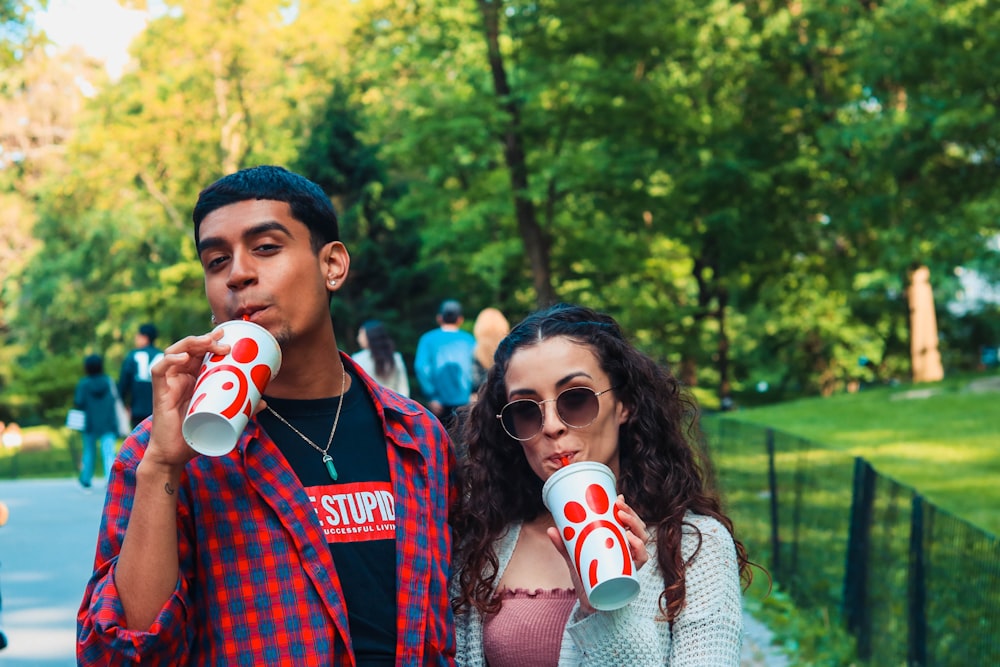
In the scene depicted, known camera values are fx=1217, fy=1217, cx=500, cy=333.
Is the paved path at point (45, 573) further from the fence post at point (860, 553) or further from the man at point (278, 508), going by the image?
the man at point (278, 508)

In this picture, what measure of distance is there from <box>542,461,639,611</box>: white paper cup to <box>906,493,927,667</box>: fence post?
3.40 meters

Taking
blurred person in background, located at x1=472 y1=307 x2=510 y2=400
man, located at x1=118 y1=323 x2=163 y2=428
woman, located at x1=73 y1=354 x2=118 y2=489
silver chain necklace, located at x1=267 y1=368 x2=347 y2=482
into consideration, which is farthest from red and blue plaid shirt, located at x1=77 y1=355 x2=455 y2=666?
woman, located at x1=73 y1=354 x2=118 y2=489

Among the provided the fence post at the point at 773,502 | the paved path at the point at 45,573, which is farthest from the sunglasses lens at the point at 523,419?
the fence post at the point at 773,502

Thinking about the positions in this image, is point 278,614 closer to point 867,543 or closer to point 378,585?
point 378,585

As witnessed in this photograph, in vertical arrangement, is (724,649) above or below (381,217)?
below

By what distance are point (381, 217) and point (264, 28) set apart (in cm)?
1004

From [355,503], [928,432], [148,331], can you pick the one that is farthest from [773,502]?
[928,432]

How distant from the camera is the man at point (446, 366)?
1128 centimetres

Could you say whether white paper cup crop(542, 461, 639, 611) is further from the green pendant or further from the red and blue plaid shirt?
the green pendant

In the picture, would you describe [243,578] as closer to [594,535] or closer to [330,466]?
[330,466]

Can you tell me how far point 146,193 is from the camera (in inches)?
1469

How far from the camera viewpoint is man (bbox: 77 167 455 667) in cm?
215

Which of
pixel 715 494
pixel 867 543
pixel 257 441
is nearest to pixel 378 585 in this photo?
pixel 257 441

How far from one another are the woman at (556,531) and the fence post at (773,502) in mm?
6038
